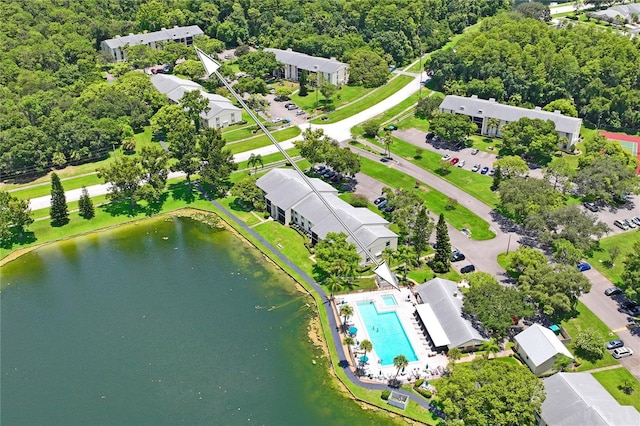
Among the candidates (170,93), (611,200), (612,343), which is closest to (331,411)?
(612,343)

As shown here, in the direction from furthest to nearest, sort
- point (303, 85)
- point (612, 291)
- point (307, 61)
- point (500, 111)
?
point (307, 61) < point (303, 85) < point (500, 111) < point (612, 291)

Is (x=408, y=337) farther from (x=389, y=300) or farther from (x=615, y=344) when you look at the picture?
(x=615, y=344)

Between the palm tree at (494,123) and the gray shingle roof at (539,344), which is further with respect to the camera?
the palm tree at (494,123)

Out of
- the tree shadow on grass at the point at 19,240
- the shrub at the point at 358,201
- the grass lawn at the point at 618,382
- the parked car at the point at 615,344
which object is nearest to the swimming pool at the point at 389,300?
the shrub at the point at 358,201

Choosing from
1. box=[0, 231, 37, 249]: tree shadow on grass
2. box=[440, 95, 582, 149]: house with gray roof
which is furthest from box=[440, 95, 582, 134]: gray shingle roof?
box=[0, 231, 37, 249]: tree shadow on grass

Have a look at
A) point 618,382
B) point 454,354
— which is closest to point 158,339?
point 454,354

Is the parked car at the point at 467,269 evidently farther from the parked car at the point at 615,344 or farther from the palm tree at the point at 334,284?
the parked car at the point at 615,344
